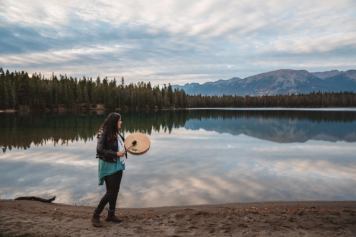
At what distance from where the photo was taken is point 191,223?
38.4 ft

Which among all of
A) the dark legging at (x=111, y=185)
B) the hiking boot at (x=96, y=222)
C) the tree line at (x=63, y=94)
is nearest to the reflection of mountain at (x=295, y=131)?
the dark legging at (x=111, y=185)

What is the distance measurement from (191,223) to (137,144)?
2956 mm

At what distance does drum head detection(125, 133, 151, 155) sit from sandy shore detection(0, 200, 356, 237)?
7.34 feet

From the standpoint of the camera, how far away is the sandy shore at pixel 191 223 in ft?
34.8

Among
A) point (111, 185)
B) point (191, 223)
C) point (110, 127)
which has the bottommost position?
point (191, 223)

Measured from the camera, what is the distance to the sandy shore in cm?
1060

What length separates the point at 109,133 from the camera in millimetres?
11102

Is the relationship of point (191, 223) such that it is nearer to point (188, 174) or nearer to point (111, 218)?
point (111, 218)

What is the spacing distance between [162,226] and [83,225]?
7.74 ft

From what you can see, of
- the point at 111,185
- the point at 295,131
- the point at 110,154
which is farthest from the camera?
the point at 295,131

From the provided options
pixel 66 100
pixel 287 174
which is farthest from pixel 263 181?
pixel 66 100

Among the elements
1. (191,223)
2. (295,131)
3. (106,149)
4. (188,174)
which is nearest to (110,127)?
(106,149)

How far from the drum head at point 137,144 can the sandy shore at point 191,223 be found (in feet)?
7.34

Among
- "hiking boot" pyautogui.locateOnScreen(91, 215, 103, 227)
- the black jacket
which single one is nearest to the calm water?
"hiking boot" pyautogui.locateOnScreen(91, 215, 103, 227)
